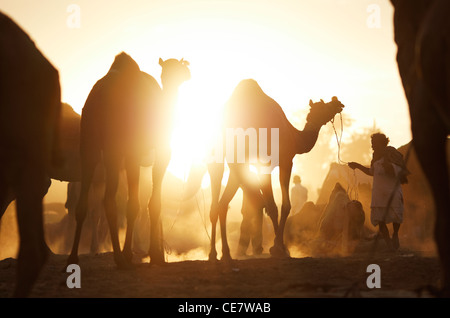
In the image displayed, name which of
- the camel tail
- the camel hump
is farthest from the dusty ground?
the camel tail

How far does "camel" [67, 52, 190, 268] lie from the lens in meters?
6.76

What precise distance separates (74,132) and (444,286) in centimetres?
936

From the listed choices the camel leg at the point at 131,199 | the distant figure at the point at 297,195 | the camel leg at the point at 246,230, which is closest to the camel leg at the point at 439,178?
the camel leg at the point at 131,199

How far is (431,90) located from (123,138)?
4.18 metres

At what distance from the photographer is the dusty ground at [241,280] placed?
4.60 meters

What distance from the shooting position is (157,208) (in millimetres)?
7438

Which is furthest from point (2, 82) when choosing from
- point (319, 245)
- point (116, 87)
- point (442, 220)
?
point (319, 245)

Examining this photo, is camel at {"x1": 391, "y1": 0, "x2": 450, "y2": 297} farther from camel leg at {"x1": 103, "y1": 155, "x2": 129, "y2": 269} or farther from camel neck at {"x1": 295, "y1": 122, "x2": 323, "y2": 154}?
camel neck at {"x1": 295, "y1": 122, "x2": 323, "y2": 154}

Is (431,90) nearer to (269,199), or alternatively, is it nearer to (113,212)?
(113,212)

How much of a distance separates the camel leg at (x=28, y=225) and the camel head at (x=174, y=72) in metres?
4.78

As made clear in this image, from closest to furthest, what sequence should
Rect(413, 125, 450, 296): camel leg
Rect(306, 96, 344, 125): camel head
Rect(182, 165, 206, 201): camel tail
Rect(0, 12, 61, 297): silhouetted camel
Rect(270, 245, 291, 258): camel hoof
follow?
Rect(0, 12, 61, 297): silhouetted camel, Rect(413, 125, 450, 296): camel leg, Rect(270, 245, 291, 258): camel hoof, Rect(182, 165, 206, 201): camel tail, Rect(306, 96, 344, 125): camel head

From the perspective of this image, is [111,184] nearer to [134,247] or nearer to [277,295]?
[277,295]

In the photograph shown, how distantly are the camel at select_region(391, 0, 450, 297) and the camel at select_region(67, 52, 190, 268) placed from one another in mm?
3672
